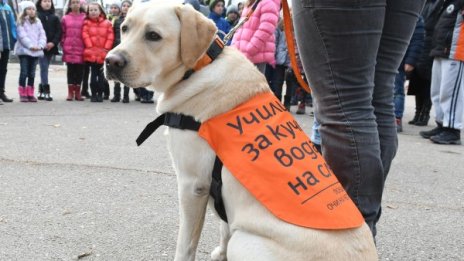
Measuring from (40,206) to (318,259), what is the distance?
7.04 feet

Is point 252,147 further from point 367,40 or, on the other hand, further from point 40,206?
point 40,206

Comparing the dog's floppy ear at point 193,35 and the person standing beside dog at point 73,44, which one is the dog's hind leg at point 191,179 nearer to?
the dog's floppy ear at point 193,35

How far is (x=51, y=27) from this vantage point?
9883mm

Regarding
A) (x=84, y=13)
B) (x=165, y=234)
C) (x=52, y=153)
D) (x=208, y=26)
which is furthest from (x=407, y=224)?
(x=84, y=13)

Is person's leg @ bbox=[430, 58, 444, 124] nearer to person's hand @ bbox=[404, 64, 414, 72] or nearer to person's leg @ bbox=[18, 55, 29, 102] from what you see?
person's hand @ bbox=[404, 64, 414, 72]

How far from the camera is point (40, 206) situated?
3256mm

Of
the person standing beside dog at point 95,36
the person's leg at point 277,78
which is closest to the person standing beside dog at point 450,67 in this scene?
the person's leg at point 277,78

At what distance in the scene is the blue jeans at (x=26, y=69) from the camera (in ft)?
30.0

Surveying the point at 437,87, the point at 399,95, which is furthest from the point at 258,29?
the point at 399,95

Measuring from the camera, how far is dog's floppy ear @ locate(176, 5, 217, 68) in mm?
2252

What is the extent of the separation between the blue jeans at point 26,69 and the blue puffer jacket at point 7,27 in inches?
14.4

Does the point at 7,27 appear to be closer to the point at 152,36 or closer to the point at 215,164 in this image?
the point at 152,36

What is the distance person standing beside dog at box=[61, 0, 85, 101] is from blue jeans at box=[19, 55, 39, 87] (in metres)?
0.62

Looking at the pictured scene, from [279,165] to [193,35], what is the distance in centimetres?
74
